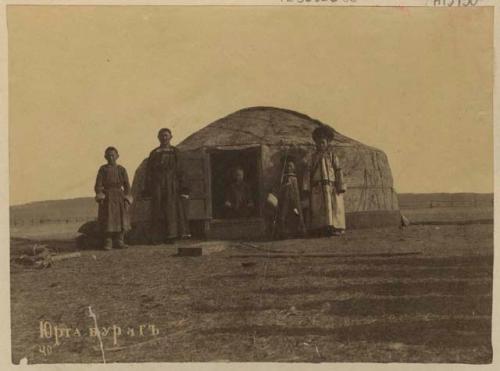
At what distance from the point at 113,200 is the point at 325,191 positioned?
68.0 inches

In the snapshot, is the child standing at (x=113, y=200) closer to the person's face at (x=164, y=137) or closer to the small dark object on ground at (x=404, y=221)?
the person's face at (x=164, y=137)

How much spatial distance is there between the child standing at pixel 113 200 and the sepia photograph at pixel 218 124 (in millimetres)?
13

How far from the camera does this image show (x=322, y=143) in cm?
621

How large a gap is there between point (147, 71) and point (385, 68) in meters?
1.80

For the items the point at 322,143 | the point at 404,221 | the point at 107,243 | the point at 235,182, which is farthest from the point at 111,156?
the point at 404,221

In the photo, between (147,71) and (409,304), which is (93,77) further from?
(409,304)

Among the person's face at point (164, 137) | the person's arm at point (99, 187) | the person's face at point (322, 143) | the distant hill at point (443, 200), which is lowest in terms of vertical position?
the distant hill at point (443, 200)

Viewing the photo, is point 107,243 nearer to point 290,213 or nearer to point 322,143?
point 290,213

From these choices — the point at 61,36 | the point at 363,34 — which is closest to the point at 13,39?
the point at 61,36

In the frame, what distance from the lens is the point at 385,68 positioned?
5.73 m

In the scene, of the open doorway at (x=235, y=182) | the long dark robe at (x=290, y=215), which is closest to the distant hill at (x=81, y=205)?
the long dark robe at (x=290, y=215)

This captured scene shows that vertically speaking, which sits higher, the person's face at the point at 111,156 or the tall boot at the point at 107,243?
the person's face at the point at 111,156

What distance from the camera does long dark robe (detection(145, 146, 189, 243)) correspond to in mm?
6215

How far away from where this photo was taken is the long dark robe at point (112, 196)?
5988mm
